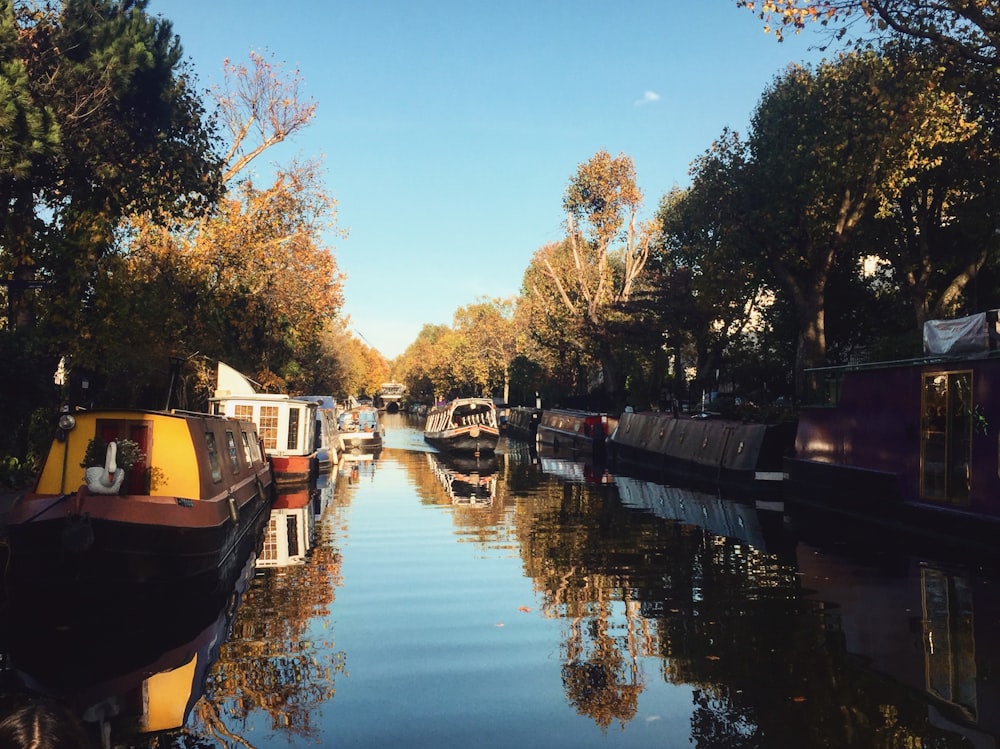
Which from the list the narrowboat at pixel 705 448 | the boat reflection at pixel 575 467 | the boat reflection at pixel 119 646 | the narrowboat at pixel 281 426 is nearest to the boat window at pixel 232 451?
the boat reflection at pixel 119 646

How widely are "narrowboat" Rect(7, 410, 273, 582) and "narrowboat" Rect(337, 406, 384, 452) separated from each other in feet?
114

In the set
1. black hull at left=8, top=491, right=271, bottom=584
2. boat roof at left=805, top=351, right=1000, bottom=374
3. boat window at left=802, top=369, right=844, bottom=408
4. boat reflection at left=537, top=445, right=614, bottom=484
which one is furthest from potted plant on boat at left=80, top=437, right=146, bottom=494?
boat reflection at left=537, top=445, right=614, bottom=484

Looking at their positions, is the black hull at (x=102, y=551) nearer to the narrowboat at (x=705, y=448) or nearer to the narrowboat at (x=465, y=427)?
the narrowboat at (x=705, y=448)

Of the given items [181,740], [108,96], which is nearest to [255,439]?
[108,96]

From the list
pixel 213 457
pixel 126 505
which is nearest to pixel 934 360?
pixel 213 457

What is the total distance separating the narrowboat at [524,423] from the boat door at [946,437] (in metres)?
46.0

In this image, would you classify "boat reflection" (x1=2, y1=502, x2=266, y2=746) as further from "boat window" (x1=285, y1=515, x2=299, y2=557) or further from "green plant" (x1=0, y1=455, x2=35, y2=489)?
"green plant" (x1=0, y1=455, x2=35, y2=489)

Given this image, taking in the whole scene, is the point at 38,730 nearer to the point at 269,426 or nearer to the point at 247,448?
the point at 247,448

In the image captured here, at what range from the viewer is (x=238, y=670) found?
8.97 metres

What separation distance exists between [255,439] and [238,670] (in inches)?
620

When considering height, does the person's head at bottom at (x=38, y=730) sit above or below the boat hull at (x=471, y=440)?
above

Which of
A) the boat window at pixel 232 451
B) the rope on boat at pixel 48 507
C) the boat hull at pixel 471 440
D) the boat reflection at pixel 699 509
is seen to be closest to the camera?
the rope on boat at pixel 48 507

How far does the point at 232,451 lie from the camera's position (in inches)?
743

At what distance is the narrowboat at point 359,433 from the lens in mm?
51753
